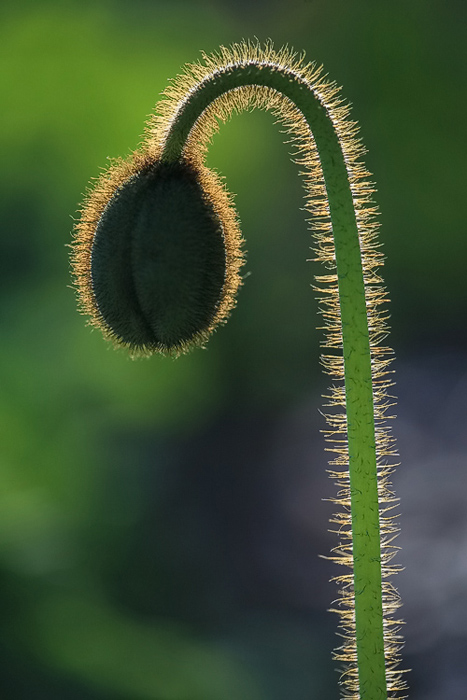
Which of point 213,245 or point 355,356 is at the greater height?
point 213,245

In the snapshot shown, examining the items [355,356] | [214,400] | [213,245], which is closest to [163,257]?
[213,245]

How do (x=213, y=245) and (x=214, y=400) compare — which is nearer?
(x=213, y=245)

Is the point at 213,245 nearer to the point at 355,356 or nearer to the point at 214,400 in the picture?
the point at 355,356

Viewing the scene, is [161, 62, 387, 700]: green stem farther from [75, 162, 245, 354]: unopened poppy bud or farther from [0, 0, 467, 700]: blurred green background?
[0, 0, 467, 700]: blurred green background

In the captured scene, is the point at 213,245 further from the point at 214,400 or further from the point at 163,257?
the point at 214,400

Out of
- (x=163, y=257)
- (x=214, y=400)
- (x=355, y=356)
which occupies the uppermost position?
(x=214, y=400)
